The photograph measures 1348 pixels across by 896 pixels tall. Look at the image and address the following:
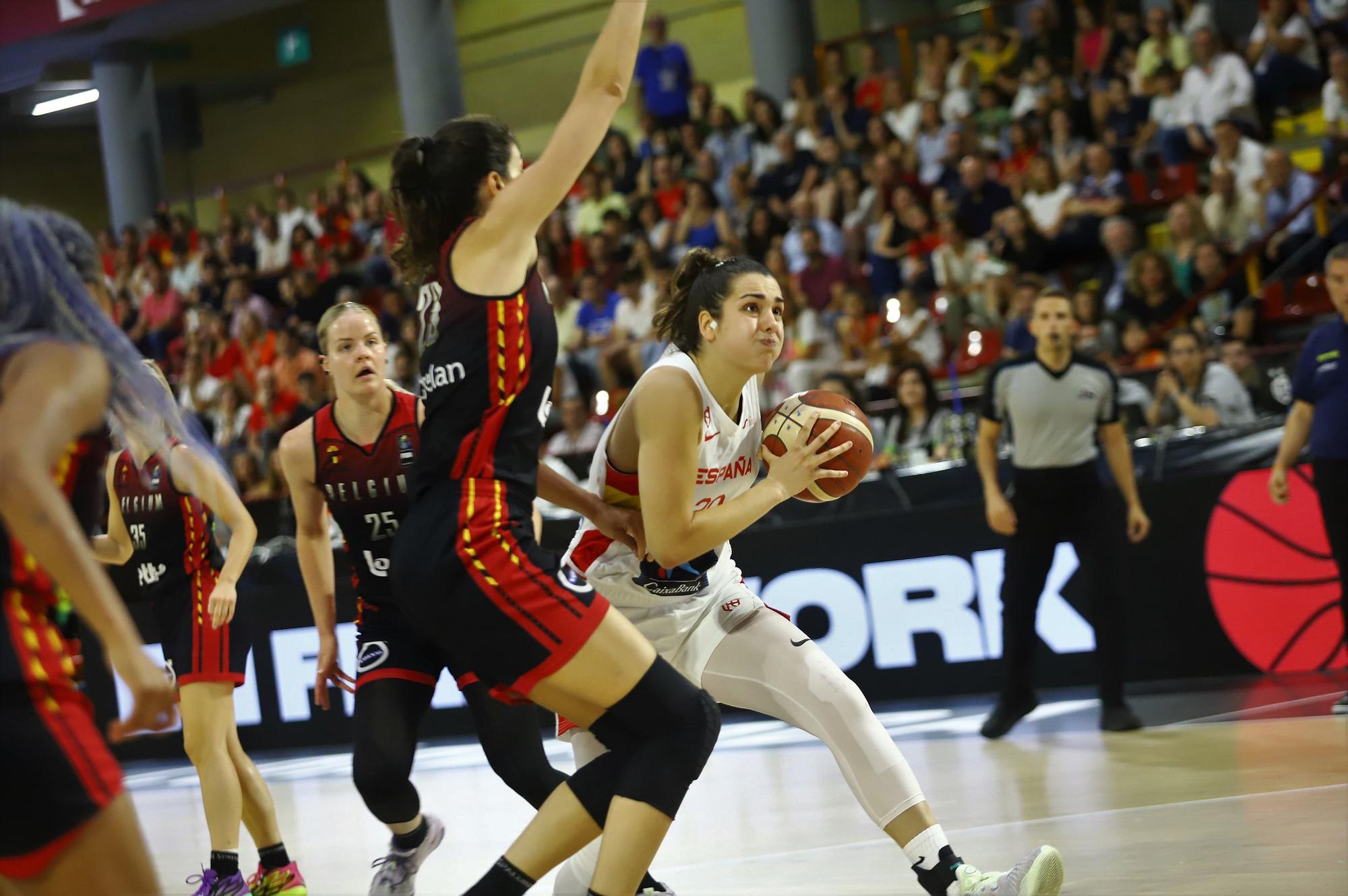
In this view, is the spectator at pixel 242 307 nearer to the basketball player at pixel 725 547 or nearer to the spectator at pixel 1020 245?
the spectator at pixel 1020 245

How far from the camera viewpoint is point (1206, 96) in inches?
451

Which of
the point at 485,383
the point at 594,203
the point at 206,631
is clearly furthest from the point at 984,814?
the point at 594,203

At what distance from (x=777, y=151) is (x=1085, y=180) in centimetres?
327

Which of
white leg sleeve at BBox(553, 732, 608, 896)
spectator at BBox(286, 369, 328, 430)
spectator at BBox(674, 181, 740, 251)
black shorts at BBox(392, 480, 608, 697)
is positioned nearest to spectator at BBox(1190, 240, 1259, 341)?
spectator at BBox(674, 181, 740, 251)

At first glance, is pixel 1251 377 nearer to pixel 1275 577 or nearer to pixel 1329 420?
pixel 1275 577

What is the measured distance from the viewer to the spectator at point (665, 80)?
51.3 ft

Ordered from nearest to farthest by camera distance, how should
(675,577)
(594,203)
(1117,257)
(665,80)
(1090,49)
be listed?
1. (675,577)
2. (1117,257)
3. (1090,49)
4. (594,203)
5. (665,80)

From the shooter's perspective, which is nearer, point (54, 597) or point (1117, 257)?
point (54, 597)

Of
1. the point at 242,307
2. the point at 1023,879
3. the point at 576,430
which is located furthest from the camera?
the point at 242,307

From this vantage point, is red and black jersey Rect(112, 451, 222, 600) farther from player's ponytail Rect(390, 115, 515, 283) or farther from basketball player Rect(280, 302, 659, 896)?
player's ponytail Rect(390, 115, 515, 283)

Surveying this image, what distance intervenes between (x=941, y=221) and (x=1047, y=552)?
5.48m

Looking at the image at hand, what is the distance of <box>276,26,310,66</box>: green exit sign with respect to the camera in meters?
22.5

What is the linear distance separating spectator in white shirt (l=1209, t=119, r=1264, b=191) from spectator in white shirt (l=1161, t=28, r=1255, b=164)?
54 centimetres

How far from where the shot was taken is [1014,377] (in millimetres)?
6930
